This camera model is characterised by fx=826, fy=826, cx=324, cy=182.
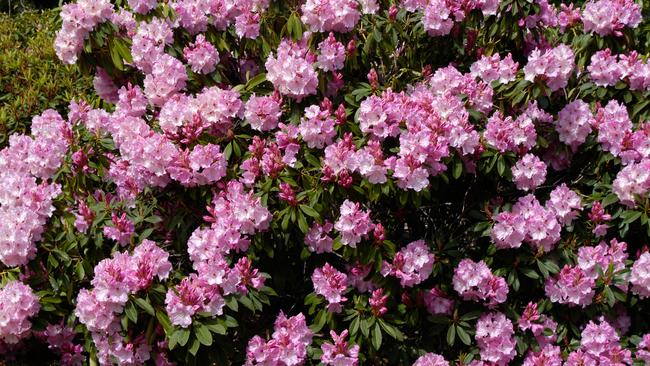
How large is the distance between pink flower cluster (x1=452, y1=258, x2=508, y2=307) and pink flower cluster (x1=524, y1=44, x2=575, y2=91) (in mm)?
798

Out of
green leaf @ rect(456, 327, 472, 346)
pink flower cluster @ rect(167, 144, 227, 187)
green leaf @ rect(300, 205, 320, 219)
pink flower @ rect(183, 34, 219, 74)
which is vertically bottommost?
green leaf @ rect(456, 327, 472, 346)

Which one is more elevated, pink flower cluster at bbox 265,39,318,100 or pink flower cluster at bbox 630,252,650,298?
pink flower cluster at bbox 265,39,318,100

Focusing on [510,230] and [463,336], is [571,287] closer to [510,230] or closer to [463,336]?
[510,230]

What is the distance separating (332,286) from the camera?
10.3ft

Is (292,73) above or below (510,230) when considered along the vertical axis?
above

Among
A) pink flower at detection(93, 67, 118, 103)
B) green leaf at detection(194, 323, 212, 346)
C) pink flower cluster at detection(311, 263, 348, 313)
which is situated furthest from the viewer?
pink flower at detection(93, 67, 118, 103)

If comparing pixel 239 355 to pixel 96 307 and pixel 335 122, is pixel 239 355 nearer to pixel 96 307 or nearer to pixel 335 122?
pixel 96 307

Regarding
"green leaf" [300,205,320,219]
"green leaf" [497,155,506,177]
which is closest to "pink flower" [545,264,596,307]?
"green leaf" [497,155,506,177]

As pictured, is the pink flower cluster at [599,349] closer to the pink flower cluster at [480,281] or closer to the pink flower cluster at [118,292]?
the pink flower cluster at [480,281]

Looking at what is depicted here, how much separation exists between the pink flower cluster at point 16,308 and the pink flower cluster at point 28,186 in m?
0.10

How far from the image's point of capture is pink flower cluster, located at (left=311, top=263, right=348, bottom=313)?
313 centimetres

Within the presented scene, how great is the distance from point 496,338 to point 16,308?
1825 millimetres

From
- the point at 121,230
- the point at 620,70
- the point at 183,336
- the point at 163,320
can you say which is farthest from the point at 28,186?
the point at 620,70

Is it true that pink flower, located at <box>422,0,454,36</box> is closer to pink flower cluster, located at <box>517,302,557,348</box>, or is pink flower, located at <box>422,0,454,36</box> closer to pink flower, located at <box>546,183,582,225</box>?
pink flower, located at <box>546,183,582,225</box>
